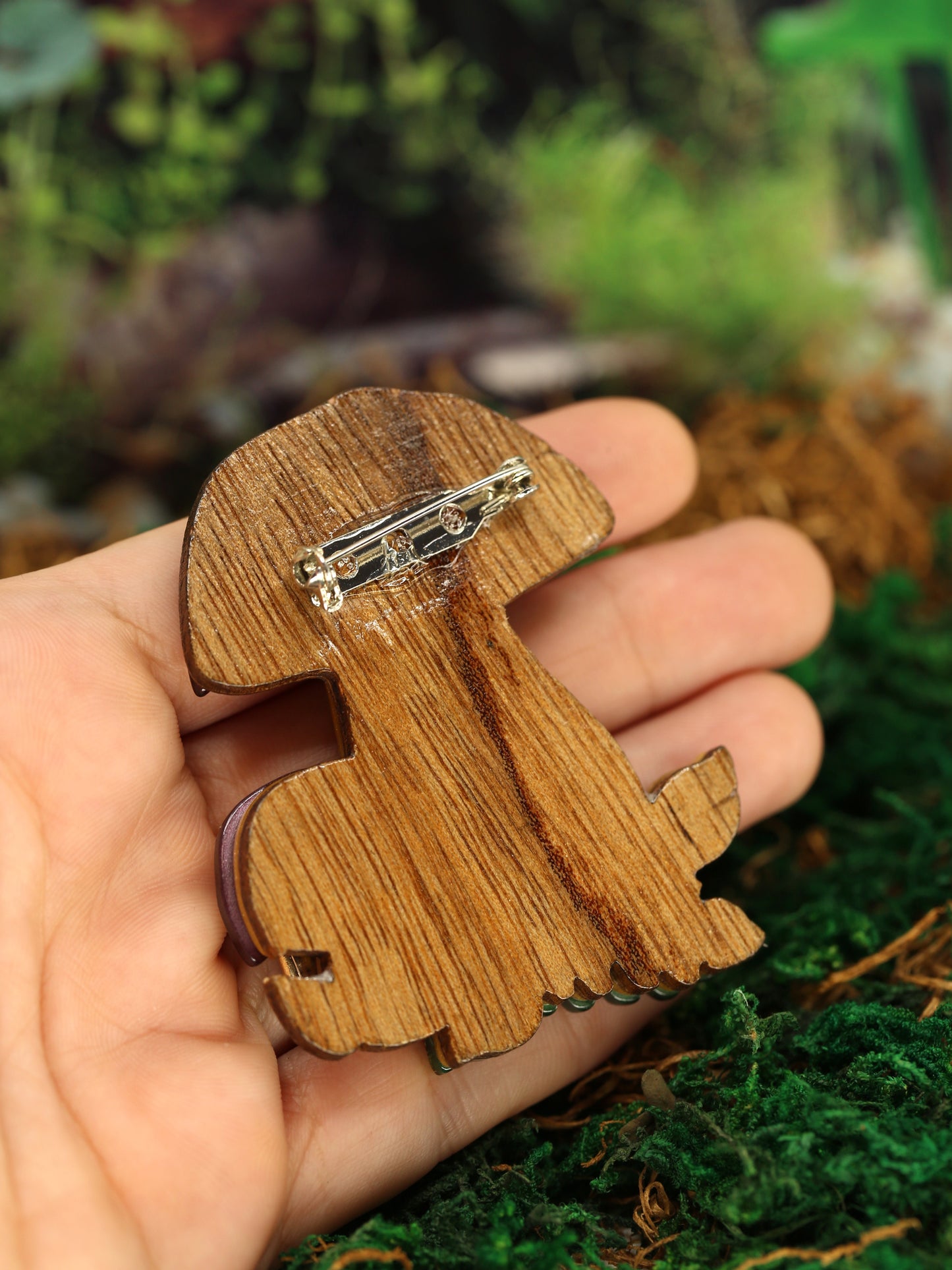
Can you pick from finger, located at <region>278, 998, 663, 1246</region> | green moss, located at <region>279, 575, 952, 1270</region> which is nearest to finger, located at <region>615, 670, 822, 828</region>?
green moss, located at <region>279, 575, 952, 1270</region>

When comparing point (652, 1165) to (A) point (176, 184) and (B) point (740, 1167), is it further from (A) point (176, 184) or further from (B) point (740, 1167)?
(A) point (176, 184)

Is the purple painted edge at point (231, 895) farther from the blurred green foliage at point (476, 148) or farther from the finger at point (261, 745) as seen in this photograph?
the blurred green foliage at point (476, 148)

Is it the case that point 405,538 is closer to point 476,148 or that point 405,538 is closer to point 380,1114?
point 380,1114

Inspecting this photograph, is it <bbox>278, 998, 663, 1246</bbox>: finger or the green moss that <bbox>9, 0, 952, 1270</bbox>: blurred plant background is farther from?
<bbox>278, 998, 663, 1246</bbox>: finger

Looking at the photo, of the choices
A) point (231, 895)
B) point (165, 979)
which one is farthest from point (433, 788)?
point (165, 979)

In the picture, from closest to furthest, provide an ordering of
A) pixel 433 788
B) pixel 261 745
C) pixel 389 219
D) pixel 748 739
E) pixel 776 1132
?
1. pixel 776 1132
2. pixel 433 788
3. pixel 261 745
4. pixel 748 739
5. pixel 389 219

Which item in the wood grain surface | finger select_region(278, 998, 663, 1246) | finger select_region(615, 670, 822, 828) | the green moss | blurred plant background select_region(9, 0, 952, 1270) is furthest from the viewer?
blurred plant background select_region(9, 0, 952, 1270)
